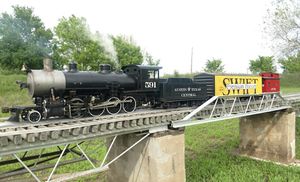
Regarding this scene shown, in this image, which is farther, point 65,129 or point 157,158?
point 157,158

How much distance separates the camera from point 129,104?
12.2 metres

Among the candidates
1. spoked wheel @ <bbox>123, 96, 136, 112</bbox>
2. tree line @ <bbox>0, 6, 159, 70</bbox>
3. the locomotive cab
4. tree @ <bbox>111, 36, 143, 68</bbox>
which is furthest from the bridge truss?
tree @ <bbox>111, 36, 143, 68</bbox>

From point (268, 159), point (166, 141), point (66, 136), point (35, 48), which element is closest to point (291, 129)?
point (268, 159)

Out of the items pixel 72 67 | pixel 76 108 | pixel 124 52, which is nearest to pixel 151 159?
pixel 76 108

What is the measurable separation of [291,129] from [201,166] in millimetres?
8050

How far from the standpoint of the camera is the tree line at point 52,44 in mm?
32719

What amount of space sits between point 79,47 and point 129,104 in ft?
78.9

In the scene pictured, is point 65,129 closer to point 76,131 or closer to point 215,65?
point 76,131

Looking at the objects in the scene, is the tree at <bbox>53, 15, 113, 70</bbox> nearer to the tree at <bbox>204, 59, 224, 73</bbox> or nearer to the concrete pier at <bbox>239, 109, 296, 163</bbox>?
the concrete pier at <bbox>239, 109, 296, 163</bbox>

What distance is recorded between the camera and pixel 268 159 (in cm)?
2011

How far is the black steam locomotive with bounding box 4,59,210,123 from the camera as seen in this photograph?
31.3 feet

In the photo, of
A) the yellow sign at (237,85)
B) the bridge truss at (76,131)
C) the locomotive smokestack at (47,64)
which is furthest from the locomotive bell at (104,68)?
the yellow sign at (237,85)

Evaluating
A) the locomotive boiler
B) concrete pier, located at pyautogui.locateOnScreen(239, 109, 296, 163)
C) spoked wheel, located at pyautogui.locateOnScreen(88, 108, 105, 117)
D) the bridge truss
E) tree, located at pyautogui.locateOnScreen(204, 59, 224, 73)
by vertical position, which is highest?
tree, located at pyautogui.locateOnScreen(204, 59, 224, 73)

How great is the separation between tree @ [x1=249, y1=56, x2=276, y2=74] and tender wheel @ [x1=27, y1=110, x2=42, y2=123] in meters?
58.4
